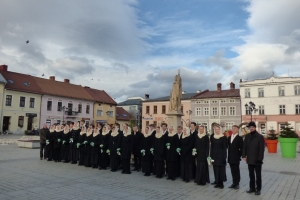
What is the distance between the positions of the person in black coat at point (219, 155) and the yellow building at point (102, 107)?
42.8 m

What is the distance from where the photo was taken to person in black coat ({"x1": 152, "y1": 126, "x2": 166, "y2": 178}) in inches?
341

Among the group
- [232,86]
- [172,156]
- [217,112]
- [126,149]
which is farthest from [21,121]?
[232,86]

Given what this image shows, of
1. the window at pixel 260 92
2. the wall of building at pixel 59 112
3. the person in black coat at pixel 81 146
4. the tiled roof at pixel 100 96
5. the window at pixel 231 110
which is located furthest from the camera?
the tiled roof at pixel 100 96

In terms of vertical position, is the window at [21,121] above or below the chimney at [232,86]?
below

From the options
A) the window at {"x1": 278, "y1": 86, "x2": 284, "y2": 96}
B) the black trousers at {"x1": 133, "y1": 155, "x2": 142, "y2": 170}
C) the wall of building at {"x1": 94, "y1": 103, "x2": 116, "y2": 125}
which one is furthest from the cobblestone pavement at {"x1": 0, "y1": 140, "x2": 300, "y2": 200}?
the wall of building at {"x1": 94, "y1": 103, "x2": 116, "y2": 125}

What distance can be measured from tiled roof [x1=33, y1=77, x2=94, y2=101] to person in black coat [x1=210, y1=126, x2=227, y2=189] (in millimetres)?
37551

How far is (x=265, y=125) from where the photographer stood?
40625 mm

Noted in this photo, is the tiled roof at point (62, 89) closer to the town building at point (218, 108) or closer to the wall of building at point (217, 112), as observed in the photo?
the wall of building at point (217, 112)

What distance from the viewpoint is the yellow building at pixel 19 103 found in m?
35.2

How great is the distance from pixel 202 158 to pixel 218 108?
1509 inches

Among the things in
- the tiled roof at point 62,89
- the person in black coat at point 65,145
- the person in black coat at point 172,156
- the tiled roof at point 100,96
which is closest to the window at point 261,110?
the tiled roof at point 100,96

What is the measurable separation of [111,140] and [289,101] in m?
36.9

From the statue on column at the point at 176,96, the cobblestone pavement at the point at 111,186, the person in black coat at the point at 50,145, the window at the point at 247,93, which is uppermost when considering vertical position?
the window at the point at 247,93

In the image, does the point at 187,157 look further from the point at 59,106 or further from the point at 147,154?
the point at 59,106
